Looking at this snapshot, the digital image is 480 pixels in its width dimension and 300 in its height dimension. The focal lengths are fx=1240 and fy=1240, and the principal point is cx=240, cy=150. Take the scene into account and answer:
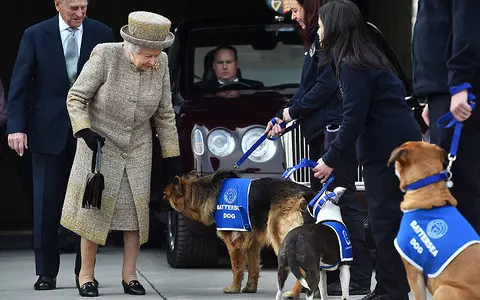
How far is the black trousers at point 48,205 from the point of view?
8547 millimetres

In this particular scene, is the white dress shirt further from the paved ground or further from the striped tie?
the paved ground

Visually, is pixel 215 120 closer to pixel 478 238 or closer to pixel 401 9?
pixel 478 238

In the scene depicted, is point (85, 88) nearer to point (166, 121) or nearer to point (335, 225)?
point (166, 121)

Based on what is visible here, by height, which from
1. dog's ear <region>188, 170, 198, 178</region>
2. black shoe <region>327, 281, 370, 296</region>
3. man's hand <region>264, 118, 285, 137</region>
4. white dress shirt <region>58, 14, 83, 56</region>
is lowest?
black shoe <region>327, 281, 370, 296</region>

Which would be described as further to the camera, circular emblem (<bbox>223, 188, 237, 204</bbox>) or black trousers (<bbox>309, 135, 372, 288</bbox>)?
circular emblem (<bbox>223, 188, 237, 204</bbox>)

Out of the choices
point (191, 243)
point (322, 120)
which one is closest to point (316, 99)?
point (322, 120)

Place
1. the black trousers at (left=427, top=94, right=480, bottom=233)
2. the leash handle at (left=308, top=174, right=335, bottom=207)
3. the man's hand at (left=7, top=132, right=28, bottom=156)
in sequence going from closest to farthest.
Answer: the black trousers at (left=427, top=94, right=480, bottom=233) < the leash handle at (left=308, top=174, right=335, bottom=207) < the man's hand at (left=7, top=132, right=28, bottom=156)

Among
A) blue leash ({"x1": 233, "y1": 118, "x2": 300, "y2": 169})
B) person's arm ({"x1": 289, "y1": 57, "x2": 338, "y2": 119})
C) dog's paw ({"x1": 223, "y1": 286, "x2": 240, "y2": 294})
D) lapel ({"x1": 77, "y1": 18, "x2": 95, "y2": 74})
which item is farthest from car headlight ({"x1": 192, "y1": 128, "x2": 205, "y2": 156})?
person's arm ({"x1": 289, "y1": 57, "x2": 338, "y2": 119})

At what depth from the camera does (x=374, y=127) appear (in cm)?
672

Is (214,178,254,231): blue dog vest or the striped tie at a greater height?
the striped tie

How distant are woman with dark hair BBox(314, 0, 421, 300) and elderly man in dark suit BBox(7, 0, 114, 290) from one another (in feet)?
7.74

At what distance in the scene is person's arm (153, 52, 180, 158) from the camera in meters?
8.16

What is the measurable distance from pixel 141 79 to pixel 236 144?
53.0 inches

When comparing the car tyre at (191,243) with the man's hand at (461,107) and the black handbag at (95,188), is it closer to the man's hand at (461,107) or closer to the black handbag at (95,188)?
the black handbag at (95,188)
